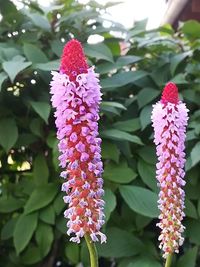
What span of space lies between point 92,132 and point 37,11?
1.49m

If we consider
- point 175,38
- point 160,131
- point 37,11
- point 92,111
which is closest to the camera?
point 92,111

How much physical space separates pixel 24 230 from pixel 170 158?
1078 millimetres

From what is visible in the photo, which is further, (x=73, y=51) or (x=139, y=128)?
(x=139, y=128)

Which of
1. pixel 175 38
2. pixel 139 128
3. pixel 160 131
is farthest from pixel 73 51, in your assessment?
pixel 175 38

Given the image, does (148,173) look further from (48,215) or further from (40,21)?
(40,21)

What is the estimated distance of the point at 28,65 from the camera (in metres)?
2.00

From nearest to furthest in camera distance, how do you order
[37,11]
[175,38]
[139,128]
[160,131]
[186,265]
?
[160,131] → [186,265] → [139,128] → [37,11] → [175,38]

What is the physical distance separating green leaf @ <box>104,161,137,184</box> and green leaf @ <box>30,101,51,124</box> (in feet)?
1.20

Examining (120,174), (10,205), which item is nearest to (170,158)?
(120,174)

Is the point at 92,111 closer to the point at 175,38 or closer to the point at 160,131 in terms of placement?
the point at 160,131

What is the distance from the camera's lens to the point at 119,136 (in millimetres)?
2043

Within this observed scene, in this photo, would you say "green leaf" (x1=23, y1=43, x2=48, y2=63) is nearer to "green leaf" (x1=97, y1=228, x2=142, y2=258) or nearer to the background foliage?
the background foliage

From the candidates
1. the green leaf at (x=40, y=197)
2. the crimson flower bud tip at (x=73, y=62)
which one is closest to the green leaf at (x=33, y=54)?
the green leaf at (x=40, y=197)

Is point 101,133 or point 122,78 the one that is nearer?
point 101,133
